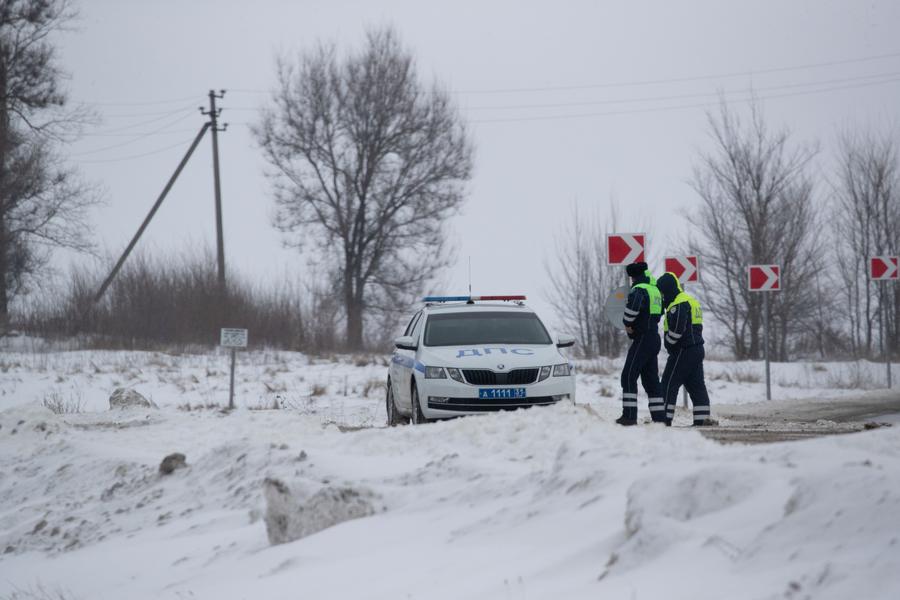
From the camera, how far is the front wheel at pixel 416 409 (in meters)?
12.6

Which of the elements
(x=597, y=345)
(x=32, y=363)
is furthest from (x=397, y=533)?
(x=597, y=345)

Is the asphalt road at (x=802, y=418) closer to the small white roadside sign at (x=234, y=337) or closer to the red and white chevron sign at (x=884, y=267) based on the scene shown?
the red and white chevron sign at (x=884, y=267)

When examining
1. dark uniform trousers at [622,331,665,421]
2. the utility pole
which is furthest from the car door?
the utility pole

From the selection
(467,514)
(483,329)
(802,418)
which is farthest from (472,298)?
(467,514)

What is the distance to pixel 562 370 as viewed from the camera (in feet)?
41.8

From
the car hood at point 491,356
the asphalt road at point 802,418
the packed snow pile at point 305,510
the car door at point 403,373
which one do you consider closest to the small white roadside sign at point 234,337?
the car door at point 403,373

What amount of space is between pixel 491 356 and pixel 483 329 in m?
1.03

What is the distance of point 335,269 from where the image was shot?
42.6m

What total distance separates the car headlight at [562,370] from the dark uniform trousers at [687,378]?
3.88 ft

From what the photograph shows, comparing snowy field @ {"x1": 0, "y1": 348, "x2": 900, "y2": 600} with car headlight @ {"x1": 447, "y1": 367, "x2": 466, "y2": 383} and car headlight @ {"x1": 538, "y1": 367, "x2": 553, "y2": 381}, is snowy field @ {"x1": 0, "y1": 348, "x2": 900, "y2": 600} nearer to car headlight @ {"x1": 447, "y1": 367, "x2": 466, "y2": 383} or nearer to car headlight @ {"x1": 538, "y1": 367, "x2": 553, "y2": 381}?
car headlight @ {"x1": 447, "y1": 367, "x2": 466, "y2": 383}

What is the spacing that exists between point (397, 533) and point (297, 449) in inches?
128

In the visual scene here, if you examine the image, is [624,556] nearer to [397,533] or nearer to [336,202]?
[397,533]

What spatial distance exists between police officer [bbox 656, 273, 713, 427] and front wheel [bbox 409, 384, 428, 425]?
9.55 ft

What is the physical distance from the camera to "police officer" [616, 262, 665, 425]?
12.6 meters
